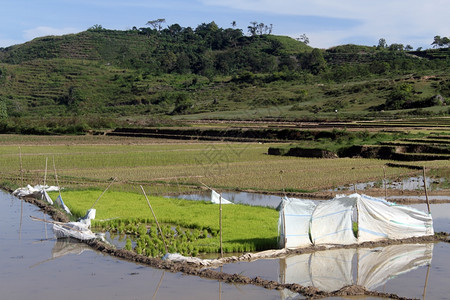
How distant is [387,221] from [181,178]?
9.81m

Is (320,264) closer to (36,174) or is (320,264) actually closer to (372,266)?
(372,266)

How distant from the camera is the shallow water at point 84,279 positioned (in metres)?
7.72

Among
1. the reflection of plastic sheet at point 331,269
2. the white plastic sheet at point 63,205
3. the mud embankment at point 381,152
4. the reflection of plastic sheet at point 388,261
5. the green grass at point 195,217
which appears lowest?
the reflection of plastic sheet at point 388,261

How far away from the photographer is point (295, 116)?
5262 centimetres

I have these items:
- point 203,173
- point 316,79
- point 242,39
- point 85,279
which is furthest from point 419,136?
point 242,39

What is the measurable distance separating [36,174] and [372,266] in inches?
554

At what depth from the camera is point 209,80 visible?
9206 centimetres

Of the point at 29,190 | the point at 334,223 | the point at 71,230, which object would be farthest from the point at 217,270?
the point at 29,190

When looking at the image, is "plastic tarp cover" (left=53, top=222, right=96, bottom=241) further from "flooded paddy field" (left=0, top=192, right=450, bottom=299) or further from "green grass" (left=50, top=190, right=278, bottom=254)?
"green grass" (left=50, top=190, right=278, bottom=254)

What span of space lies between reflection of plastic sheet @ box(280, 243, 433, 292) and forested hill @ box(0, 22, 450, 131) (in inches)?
1482

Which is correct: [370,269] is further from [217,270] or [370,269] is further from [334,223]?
[217,270]

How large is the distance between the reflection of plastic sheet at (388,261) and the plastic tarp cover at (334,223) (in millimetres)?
398

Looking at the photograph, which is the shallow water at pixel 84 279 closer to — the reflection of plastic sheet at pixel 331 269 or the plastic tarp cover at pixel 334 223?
the reflection of plastic sheet at pixel 331 269

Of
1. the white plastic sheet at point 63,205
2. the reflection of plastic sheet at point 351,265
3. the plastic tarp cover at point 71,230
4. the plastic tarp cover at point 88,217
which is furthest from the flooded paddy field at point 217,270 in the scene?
the white plastic sheet at point 63,205
